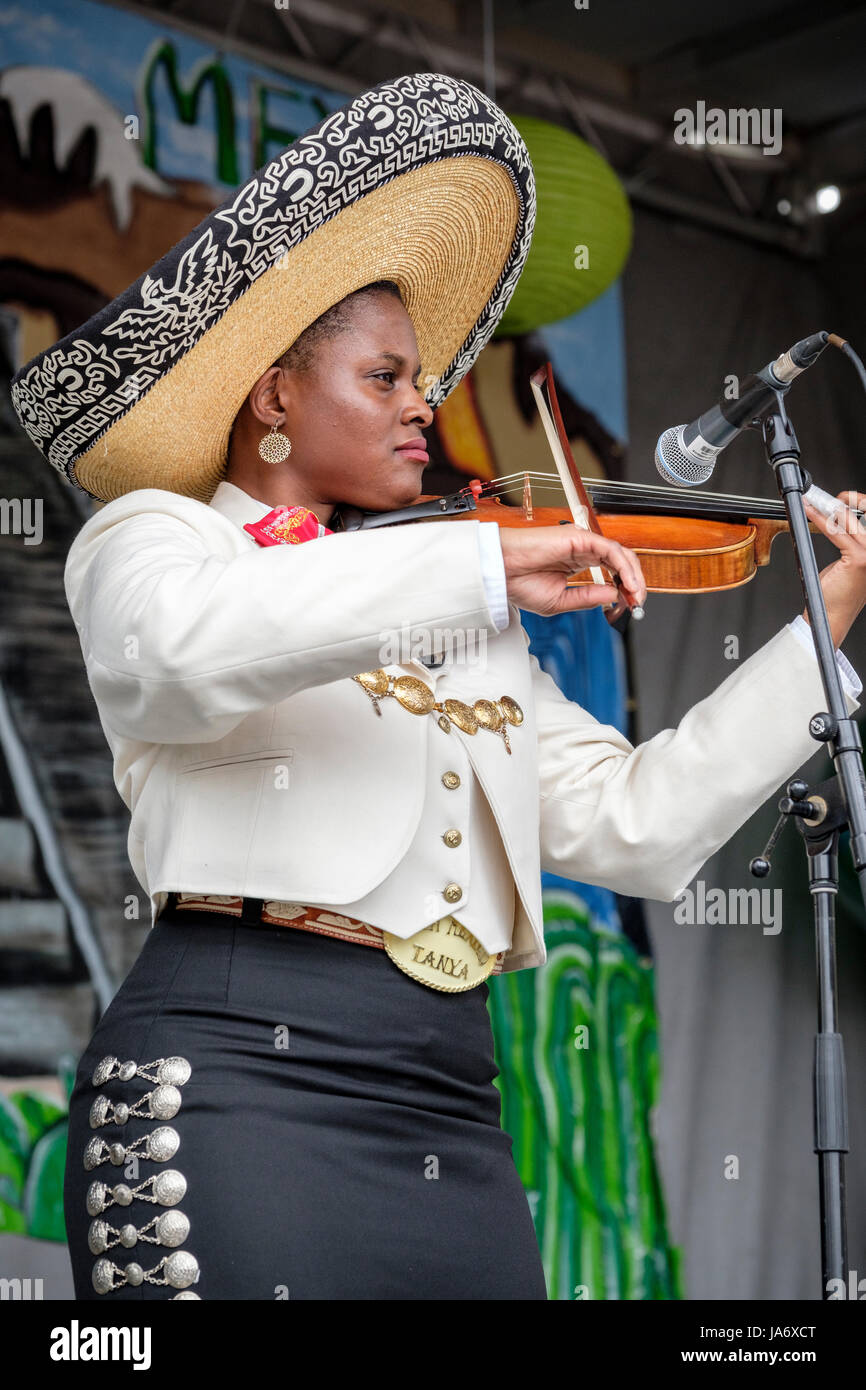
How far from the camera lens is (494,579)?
4.76ft

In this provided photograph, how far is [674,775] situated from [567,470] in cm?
43

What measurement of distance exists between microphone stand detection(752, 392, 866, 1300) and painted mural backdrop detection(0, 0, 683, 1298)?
2.11 m

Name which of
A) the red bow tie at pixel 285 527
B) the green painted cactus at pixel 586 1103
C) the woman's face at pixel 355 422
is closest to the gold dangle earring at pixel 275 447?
the woman's face at pixel 355 422

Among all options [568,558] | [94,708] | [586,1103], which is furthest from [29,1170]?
[568,558]

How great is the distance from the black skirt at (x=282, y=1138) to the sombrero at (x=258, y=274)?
0.63 metres

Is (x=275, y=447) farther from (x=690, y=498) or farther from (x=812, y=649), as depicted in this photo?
(x=812, y=649)

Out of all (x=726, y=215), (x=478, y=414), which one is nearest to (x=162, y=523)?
(x=478, y=414)

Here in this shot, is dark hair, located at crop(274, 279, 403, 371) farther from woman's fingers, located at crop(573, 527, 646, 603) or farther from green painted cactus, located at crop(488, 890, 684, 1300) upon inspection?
green painted cactus, located at crop(488, 890, 684, 1300)

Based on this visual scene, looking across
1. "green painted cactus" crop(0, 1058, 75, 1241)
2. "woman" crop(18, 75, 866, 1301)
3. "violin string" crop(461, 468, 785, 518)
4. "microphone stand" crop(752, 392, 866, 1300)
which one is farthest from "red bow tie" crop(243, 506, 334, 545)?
"green painted cactus" crop(0, 1058, 75, 1241)

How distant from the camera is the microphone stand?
1.48 m
